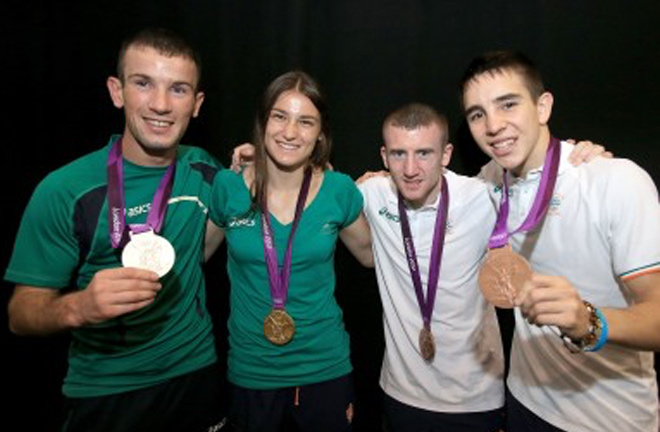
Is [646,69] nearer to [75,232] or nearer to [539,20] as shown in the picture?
[539,20]

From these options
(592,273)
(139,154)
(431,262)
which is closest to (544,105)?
(592,273)

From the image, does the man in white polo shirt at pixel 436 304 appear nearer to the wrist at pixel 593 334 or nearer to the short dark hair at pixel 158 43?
the wrist at pixel 593 334

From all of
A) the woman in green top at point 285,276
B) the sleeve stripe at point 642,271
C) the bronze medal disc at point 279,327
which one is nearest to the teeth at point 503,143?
the sleeve stripe at point 642,271

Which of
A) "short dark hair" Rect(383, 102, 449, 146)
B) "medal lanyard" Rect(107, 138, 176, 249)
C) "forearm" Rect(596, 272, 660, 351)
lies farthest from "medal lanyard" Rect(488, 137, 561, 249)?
"medal lanyard" Rect(107, 138, 176, 249)

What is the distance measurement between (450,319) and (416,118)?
824mm

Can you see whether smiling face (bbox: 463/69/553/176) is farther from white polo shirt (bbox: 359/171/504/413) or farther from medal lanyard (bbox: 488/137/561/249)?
white polo shirt (bbox: 359/171/504/413)

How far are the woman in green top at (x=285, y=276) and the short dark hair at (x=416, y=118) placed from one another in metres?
0.31

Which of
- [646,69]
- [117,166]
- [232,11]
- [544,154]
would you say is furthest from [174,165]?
[646,69]

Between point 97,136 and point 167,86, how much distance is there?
1153mm

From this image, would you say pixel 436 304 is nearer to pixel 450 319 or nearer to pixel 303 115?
pixel 450 319

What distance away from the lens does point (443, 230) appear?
5.75ft

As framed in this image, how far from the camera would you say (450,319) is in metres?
1.73

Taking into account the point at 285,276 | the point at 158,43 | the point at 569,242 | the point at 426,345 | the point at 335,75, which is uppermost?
the point at 335,75

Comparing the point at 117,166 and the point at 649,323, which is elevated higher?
the point at 117,166
